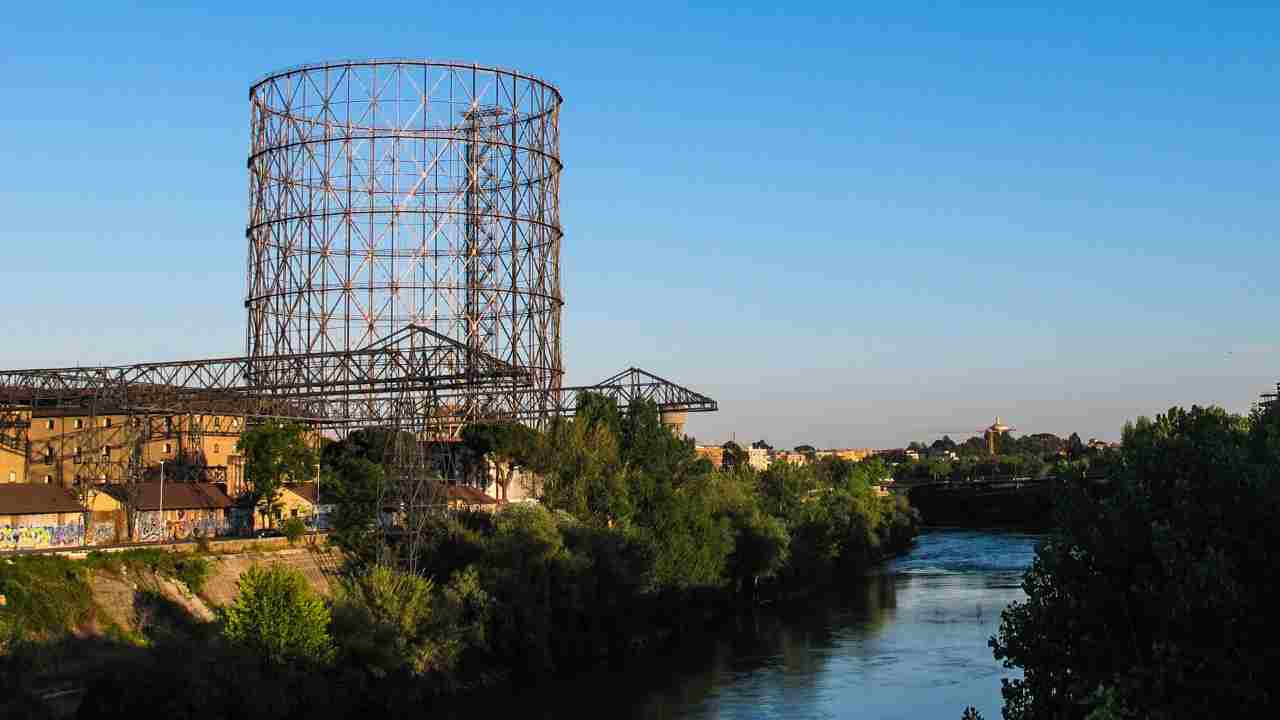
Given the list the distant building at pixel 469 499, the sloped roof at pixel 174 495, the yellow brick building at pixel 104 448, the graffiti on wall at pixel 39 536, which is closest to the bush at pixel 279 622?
the graffiti on wall at pixel 39 536

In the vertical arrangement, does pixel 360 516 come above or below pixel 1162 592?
above

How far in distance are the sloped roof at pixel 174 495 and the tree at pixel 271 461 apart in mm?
1022

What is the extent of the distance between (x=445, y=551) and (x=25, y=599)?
10488mm

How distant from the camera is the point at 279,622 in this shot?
2466 cm

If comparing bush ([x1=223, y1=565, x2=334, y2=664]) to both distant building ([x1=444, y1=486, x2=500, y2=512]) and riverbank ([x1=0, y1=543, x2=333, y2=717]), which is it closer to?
riverbank ([x1=0, y1=543, x2=333, y2=717])

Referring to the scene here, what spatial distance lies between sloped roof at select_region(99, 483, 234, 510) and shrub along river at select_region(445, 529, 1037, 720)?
36.3 feet

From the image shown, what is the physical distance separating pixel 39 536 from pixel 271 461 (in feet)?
23.7

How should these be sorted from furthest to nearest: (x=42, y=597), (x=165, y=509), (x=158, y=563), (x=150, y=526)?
(x=165, y=509) < (x=150, y=526) < (x=158, y=563) < (x=42, y=597)

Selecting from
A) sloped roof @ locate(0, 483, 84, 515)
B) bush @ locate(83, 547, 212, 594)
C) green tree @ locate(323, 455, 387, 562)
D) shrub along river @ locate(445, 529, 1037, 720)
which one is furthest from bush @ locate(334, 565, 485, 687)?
sloped roof @ locate(0, 483, 84, 515)

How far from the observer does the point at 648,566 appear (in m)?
36.3

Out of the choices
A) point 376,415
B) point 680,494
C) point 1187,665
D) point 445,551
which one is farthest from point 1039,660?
point 376,415

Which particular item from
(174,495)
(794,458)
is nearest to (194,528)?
(174,495)

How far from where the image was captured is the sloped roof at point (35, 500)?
3045 cm

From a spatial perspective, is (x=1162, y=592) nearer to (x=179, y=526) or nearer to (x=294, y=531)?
(x=294, y=531)
